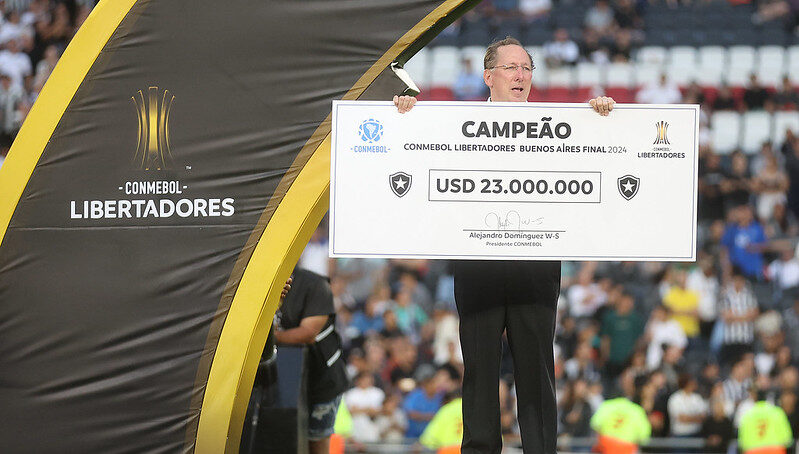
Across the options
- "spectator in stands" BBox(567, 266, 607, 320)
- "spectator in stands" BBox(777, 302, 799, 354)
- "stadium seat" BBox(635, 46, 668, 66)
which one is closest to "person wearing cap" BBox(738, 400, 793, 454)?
"spectator in stands" BBox(777, 302, 799, 354)

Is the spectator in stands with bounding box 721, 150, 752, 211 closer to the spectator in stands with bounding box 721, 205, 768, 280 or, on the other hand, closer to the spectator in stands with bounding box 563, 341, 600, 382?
the spectator in stands with bounding box 721, 205, 768, 280

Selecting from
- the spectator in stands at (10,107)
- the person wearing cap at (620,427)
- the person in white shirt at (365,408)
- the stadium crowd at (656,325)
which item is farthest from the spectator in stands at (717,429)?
the spectator in stands at (10,107)

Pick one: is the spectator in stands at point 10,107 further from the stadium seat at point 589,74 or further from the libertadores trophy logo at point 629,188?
the libertadores trophy logo at point 629,188

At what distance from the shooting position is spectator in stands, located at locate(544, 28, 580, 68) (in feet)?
46.6

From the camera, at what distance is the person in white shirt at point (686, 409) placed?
9.93m

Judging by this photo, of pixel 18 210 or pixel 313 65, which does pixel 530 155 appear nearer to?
pixel 313 65

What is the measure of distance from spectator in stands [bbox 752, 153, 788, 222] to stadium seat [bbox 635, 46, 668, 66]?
2294 mm

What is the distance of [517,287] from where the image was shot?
4.40 m

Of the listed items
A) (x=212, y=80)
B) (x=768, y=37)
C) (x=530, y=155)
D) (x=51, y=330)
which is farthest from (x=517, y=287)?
(x=768, y=37)

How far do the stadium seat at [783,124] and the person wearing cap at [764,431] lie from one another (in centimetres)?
422

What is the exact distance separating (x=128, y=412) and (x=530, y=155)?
2.06m

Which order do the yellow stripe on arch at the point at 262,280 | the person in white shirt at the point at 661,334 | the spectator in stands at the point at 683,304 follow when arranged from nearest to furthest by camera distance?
the yellow stripe on arch at the point at 262,280
the person in white shirt at the point at 661,334
the spectator in stands at the point at 683,304

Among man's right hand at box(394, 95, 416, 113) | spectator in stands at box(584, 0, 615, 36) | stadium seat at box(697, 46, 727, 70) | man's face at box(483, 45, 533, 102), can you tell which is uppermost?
spectator in stands at box(584, 0, 615, 36)

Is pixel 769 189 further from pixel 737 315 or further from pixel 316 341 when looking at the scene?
pixel 316 341
